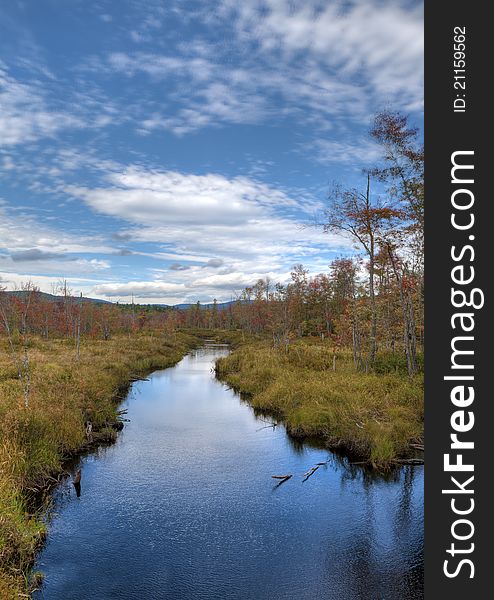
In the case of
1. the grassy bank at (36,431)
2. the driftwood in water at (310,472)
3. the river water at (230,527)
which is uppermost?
the grassy bank at (36,431)

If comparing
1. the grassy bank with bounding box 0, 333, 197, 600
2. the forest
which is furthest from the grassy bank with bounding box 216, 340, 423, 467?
the grassy bank with bounding box 0, 333, 197, 600

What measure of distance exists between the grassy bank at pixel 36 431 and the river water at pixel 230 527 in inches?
28.4

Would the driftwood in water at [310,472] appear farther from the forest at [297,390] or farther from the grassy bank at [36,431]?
the grassy bank at [36,431]

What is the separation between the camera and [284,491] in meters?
14.3

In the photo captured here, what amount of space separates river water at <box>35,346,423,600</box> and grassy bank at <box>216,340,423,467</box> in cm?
124

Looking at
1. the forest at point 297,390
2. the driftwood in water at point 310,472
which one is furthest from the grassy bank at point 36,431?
the driftwood in water at point 310,472

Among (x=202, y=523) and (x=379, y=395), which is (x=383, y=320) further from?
(x=202, y=523)

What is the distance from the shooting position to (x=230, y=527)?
11852mm

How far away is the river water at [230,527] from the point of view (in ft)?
30.8

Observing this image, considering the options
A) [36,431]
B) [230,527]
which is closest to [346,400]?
[230,527]

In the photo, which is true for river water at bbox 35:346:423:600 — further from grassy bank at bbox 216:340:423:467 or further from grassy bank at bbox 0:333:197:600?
grassy bank at bbox 216:340:423:467

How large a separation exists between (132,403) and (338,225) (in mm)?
18208

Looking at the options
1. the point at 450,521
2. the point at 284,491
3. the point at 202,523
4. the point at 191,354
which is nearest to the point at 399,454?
the point at 284,491

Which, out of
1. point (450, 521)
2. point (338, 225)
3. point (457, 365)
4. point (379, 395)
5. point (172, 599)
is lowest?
point (172, 599)
